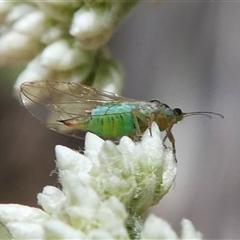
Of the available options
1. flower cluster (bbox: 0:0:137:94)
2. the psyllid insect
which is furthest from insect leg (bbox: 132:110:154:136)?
flower cluster (bbox: 0:0:137:94)

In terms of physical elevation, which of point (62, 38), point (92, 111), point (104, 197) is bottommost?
point (104, 197)

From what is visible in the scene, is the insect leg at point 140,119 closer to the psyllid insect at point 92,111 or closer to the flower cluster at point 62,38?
the psyllid insect at point 92,111

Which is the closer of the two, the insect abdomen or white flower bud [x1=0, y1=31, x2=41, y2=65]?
the insect abdomen

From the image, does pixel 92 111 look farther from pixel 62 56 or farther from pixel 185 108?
pixel 185 108

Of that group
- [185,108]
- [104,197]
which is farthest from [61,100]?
[185,108]

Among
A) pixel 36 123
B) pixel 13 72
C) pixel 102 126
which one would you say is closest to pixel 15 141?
pixel 36 123

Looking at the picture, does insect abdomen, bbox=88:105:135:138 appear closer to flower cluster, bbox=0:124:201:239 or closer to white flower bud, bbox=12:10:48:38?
flower cluster, bbox=0:124:201:239

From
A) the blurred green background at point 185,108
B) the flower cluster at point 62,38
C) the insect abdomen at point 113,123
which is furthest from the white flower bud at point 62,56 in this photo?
the blurred green background at point 185,108
